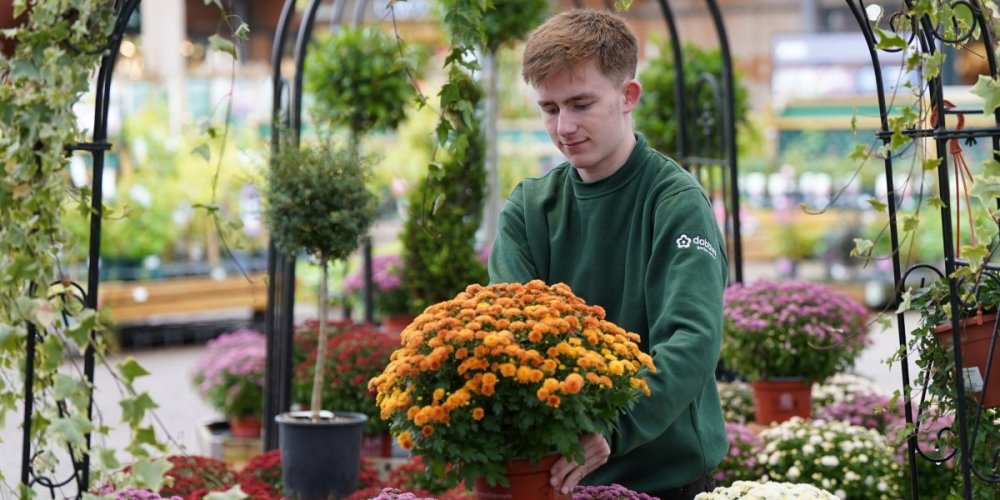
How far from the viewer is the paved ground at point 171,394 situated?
7.03 metres

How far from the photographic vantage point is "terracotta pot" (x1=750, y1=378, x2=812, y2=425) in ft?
18.1

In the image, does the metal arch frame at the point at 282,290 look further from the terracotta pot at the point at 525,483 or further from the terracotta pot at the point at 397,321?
the terracotta pot at the point at 525,483

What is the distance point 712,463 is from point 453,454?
0.68 m

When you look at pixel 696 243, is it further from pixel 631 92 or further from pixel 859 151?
pixel 859 151

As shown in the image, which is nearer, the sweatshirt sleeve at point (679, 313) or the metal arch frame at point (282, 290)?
the sweatshirt sleeve at point (679, 313)

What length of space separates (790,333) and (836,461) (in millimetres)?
989

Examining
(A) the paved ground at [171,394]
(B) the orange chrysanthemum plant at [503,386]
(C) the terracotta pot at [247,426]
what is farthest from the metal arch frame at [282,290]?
(B) the orange chrysanthemum plant at [503,386]

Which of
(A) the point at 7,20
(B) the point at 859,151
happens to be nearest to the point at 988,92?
(B) the point at 859,151

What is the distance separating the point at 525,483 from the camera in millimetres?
2029

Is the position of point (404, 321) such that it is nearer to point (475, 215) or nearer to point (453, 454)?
point (475, 215)

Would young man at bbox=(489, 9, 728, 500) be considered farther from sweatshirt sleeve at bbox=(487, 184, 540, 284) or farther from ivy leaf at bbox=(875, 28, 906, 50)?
ivy leaf at bbox=(875, 28, 906, 50)

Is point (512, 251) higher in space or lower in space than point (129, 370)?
higher

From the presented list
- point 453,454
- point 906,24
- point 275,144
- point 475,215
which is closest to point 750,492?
point 453,454

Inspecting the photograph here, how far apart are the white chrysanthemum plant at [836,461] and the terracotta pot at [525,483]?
265 cm
